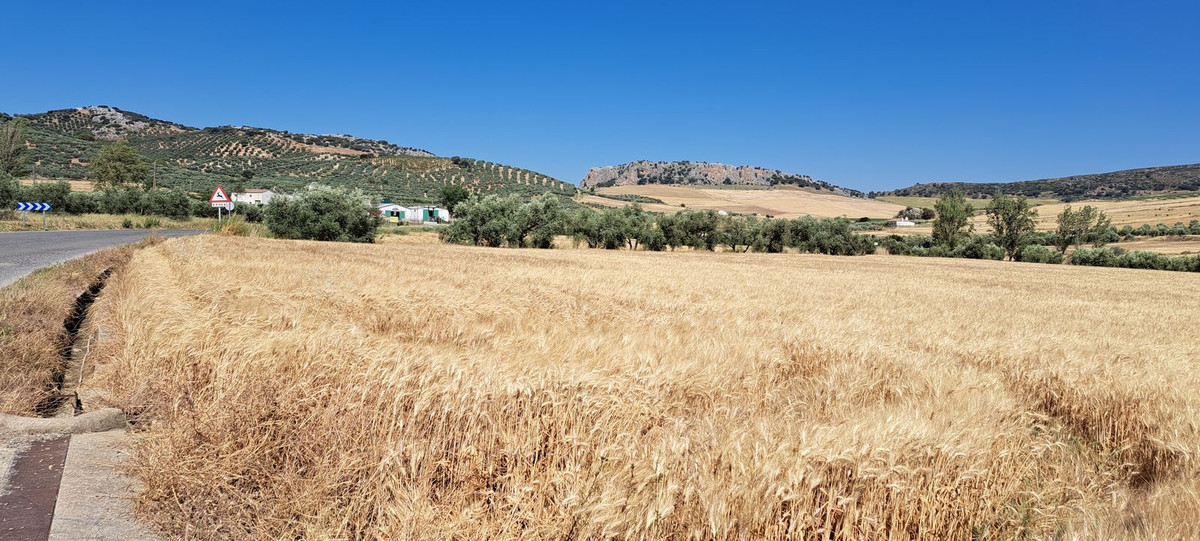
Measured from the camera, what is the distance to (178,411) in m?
4.09

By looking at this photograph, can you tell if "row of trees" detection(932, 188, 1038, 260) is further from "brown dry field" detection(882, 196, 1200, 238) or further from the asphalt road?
the asphalt road

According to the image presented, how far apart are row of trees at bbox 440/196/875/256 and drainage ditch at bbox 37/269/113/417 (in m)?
40.5

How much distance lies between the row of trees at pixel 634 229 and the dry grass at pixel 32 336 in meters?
40.6

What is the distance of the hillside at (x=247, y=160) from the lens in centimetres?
9325

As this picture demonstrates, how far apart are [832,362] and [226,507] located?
5149 mm

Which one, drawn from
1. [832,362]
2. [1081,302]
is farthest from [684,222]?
[832,362]

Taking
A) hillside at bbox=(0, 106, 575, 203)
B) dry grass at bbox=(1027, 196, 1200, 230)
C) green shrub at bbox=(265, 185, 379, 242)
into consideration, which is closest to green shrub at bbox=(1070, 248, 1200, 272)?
dry grass at bbox=(1027, 196, 1200, 230)

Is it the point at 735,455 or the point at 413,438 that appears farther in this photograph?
the point at 413,438

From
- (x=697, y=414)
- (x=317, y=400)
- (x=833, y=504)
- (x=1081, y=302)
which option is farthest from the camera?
(x=1081, y=302)

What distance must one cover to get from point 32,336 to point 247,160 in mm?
128003

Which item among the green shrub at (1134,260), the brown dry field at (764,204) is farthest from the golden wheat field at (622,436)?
the brown dry field at (764,204)

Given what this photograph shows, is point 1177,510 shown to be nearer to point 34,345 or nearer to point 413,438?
point 413,438

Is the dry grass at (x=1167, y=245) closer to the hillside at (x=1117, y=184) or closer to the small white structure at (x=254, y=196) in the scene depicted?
the hillside at (x=1117, y=184)

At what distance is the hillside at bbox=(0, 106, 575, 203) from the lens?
93250 mm
